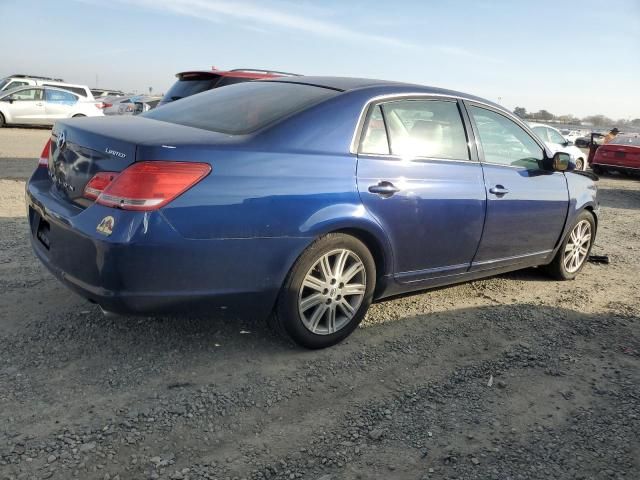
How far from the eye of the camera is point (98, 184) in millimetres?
2771

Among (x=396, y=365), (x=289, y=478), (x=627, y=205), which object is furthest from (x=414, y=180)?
(x=627, y=205)

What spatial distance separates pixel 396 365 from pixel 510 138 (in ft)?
7.20

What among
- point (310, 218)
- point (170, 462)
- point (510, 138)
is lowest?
point (170, 462)

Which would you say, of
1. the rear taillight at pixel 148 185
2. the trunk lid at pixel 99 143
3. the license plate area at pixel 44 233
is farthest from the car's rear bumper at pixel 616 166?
the license plate area at pixel 44 233

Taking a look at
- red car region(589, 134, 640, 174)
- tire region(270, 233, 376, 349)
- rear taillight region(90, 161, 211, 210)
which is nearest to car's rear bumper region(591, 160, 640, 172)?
red car region(589, 134, 640, 174)

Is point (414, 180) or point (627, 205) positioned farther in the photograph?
point (627, 205)

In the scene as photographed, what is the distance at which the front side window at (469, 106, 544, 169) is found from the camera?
421 centimetres

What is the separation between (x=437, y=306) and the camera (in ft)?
14.1

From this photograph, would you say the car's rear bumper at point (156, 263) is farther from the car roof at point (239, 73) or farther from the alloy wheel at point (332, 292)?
→ the car roof at point (239, 73)

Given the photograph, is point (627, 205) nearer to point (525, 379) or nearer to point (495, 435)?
point (525, 379)

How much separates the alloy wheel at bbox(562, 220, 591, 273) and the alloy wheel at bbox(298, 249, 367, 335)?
260cm

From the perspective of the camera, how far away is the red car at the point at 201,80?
7668mm

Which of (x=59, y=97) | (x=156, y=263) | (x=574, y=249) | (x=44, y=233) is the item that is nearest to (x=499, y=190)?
(x=574, y=249)

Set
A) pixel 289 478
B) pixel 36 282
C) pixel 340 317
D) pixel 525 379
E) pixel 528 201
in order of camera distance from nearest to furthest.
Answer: pixel 289 478, pixel 525 379, pixel 340 317, pixel 36 282, pixel 528 201
